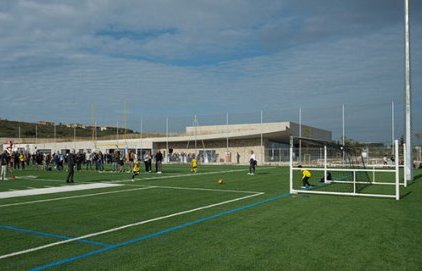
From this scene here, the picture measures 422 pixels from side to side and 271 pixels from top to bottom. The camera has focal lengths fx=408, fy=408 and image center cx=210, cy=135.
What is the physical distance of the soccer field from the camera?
6516 mm

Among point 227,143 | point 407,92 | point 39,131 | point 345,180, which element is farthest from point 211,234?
point 39,131

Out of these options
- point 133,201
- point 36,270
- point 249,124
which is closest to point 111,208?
point 133,201

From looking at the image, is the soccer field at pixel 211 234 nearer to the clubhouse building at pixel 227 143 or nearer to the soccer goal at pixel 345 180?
the soccer goal at pixel 345 180

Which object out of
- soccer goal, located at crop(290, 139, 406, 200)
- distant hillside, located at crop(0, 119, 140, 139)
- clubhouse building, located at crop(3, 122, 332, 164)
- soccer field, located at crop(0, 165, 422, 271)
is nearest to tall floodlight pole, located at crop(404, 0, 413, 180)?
soccer goal, located at crop(290, 139, 406, 200)

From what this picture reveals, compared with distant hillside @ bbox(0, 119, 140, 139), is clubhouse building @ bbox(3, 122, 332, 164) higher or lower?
lower

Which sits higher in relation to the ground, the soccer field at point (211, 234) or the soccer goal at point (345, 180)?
the soccer goal at point (345, 180)

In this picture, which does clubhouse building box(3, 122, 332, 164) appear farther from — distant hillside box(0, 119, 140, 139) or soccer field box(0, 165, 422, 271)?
distant hillside box(0, 119, 140, 139)

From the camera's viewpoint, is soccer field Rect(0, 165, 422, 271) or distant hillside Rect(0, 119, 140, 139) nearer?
soccer field Rect(0, 165, 422, 271)

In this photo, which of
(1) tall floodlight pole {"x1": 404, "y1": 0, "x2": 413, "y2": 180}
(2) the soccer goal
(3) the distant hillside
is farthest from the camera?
(3) the distant hillside

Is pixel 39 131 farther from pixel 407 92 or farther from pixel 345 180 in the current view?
pixel 407 92

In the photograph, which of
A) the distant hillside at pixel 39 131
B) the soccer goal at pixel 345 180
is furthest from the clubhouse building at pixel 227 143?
the distant hillside at pixel 39 131

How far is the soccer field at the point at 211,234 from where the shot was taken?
6.52 metres

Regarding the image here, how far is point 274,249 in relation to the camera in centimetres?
725

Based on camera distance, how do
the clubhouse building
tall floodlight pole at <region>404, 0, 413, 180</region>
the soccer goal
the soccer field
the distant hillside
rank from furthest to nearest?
the distant hillside → the clubhouse building → tall floodlight pole at <region>404, 0, 413, 180</region> → the soccer goal → the soccer field
